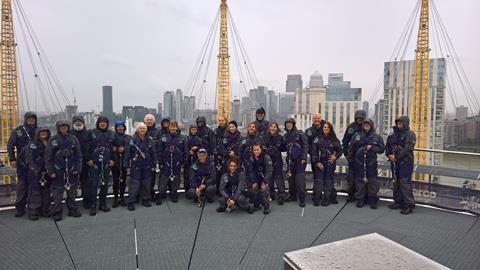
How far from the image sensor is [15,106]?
2631 centimetres

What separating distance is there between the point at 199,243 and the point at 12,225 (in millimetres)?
2620

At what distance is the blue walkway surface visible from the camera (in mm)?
2904

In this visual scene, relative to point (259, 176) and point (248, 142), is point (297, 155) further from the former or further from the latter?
point (248, 142)

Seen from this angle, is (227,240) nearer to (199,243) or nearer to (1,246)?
(199,243)

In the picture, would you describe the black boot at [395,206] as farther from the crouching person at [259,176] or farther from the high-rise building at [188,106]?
the high-rise building at [188,106]

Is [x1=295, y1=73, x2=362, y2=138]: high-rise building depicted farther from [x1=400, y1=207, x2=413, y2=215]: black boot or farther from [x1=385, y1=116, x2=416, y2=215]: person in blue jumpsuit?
[x1=400, y1=207, x2=413, y2=215]: black boot

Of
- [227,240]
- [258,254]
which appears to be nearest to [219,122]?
[227,240]

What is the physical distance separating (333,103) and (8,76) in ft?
182

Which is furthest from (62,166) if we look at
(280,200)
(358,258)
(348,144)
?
(348,144)

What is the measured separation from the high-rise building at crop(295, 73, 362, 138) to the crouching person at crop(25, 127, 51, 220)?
191ft

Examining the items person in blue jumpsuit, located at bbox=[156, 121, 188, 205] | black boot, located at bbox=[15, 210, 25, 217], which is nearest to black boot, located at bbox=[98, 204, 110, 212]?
person in blue jumpsuit, located at bbox=[156, 121, 188, 205]

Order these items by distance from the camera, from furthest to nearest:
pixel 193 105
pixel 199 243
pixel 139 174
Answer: pixel 193 105 < pixel 139 174 < pixel 199 243

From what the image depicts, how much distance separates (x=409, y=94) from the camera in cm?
4284

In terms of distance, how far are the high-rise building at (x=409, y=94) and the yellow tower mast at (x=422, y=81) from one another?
Answer: 694 cm
